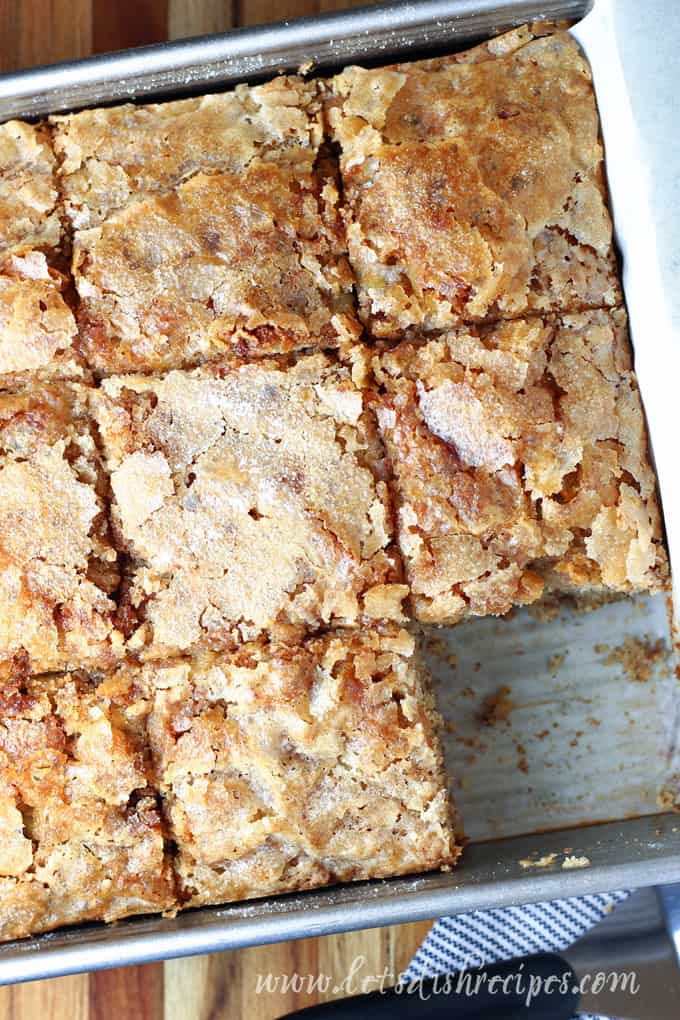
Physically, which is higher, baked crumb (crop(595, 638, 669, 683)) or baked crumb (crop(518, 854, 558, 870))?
baked crumb (crop(595, 638, 669, 683))

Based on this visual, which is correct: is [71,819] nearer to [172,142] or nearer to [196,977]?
[196,977]

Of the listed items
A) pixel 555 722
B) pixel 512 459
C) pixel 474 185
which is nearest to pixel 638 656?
pixel 555 722

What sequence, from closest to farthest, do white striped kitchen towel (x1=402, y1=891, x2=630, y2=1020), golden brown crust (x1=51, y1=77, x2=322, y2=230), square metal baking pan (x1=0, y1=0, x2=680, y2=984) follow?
square metal baking pan (x1=0, y1=0, x2=680, y2=984) → golden brown crust (x1=51, y1=77, x2=322, y2=230) → white striped kitchen towel (x1=402, y1=891, x2=630, y2=1020)

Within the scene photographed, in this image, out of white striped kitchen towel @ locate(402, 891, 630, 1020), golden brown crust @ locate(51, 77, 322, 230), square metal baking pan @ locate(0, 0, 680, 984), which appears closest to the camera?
square metal baking pan @ locate(0, 0, 680, 984)

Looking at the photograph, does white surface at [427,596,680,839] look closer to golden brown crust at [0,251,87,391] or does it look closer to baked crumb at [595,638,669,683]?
baked crumb at [595,638,669,683]

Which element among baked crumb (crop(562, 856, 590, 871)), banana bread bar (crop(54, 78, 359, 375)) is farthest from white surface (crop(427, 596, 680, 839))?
banana bread bar (crop(54, 78, 359, 375))

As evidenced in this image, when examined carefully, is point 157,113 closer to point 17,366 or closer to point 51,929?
point 17,366

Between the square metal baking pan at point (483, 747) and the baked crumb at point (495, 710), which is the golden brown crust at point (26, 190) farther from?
the baked crumb at point (495, 710)

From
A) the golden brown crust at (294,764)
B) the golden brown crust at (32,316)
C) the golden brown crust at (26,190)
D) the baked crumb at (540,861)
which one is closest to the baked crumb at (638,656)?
the baked crumb at (540,861)
